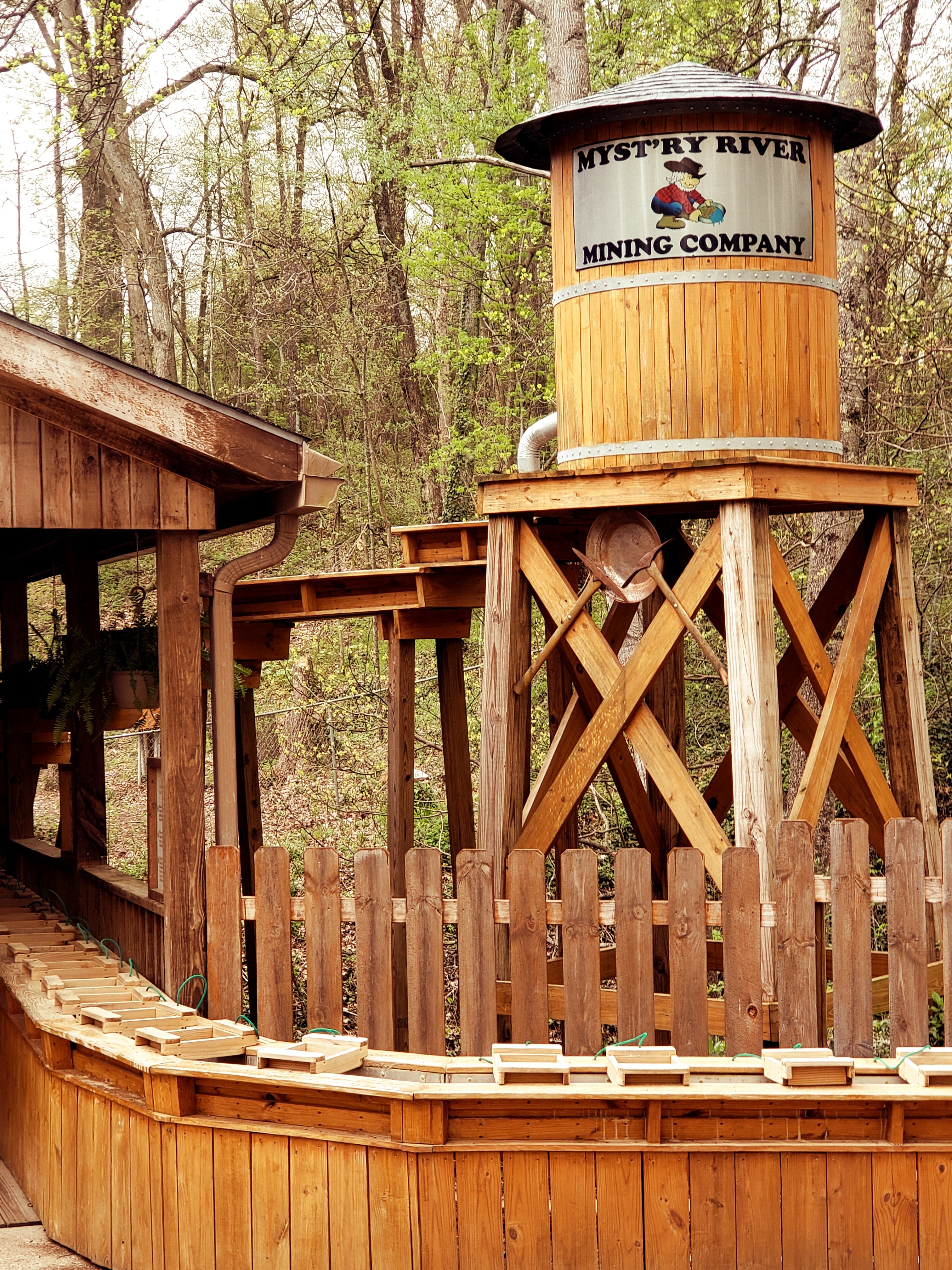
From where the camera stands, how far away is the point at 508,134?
25.6 feet

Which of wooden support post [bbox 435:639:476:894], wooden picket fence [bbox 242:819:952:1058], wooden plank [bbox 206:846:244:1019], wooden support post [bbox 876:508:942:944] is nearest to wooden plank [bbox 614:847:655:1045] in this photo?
wooden picket fence [bbox 242:819:952:1058]

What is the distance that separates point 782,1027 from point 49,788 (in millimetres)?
17754

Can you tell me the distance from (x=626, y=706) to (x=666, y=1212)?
312cm

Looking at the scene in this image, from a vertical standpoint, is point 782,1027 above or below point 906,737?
below

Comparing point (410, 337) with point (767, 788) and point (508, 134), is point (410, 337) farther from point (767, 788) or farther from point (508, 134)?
point (767, 788)

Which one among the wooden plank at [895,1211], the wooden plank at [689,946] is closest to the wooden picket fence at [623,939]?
the wooden plank at [689,946]

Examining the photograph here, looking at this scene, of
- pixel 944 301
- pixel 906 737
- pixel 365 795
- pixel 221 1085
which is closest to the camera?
pixel 221 1085

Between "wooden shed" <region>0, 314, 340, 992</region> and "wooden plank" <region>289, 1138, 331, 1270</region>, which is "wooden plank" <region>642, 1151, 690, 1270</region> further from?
"wooden shed" <region>0, 314, 340, 992</region>

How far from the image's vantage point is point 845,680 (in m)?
7.21

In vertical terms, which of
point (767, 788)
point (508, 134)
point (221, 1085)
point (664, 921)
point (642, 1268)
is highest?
point (508, 134)

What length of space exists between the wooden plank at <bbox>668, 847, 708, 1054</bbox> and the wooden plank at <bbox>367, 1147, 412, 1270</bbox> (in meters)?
1.23

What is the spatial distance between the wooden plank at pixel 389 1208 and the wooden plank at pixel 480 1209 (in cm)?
16

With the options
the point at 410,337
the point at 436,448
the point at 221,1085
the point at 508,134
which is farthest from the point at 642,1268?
the point at 410,337

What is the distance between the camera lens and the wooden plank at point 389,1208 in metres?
4.25
